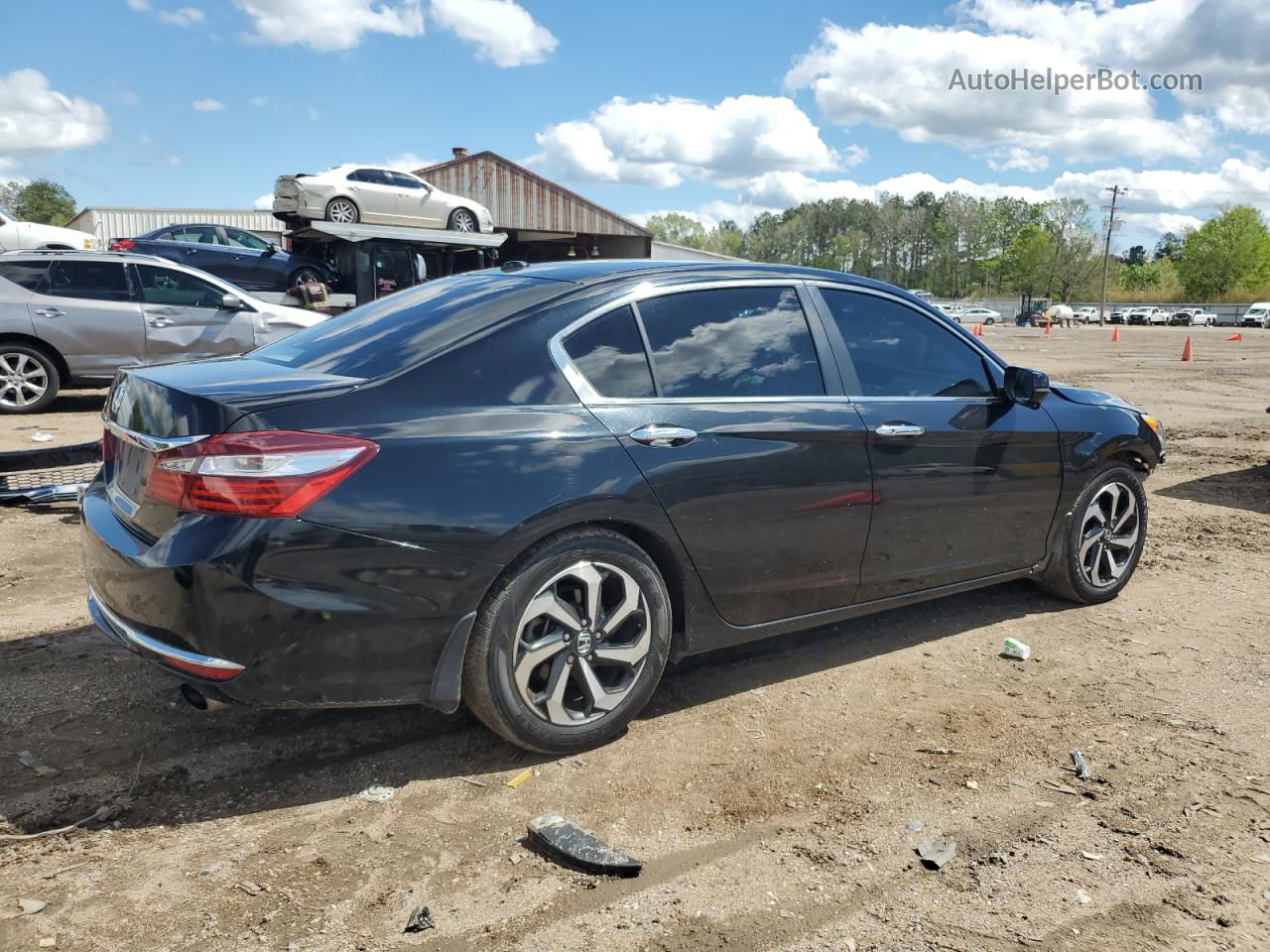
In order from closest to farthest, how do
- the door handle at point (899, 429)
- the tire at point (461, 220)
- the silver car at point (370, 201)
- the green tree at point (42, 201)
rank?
the door handle at point (899, 429)
the silver car at point (370, 201)
the tire at point (461, 220)
the green tree at point (42, 201)

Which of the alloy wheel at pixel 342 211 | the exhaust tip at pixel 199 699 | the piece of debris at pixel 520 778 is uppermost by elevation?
the alloy wheel at pixel 342 211

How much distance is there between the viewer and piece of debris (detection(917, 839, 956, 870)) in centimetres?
279

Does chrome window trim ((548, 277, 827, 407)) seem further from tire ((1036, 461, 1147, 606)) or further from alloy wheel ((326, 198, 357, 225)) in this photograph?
alloy wheel ((326, 198, 357, 225))

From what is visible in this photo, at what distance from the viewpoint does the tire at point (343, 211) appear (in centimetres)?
2214

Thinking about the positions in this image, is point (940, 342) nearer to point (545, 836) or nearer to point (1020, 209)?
Answer: point (545, 836)

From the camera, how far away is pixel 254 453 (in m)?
2.81

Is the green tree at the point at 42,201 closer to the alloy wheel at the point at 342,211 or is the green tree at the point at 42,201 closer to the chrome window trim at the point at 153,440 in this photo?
the alloy wheel at the point at 342,211

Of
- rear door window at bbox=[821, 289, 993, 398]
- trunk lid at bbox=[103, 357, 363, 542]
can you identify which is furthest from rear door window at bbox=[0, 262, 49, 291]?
rear door window at bbox=[821, 289, 993, 398]

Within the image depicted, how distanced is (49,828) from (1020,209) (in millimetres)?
138508

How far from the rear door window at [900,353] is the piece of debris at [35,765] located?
3.12 m

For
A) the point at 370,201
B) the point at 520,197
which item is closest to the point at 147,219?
the point at 520,197

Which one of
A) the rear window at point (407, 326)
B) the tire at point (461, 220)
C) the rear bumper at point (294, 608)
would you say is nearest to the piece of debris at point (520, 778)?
the rear bumper at point (294, 608)

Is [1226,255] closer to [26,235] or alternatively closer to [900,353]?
[26,235]

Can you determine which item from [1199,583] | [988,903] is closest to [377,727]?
[988,903]
